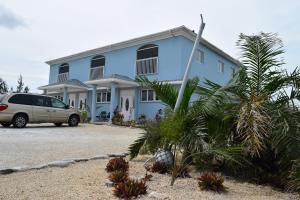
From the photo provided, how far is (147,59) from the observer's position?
2336cm

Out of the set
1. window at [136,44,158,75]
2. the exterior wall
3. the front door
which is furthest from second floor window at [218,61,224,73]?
the front door

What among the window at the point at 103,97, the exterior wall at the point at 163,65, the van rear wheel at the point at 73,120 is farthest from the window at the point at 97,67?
the van rear wheel at the point at 73,120

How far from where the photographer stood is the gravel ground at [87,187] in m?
Result: 4.51

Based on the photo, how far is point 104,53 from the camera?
89.2 ft

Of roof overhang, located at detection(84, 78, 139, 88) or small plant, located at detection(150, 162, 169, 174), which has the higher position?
roof overhang, located at detection(84, 78, 139, 88)

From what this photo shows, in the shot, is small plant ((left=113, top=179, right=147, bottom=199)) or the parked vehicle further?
the parked vehicle

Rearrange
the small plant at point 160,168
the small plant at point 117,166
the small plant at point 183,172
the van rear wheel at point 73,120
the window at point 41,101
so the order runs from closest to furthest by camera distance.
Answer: the small plant at point 183,172
the small plant at point 117,166
the small plant at point 160,168
the window at point 41,101
the van rear wheel at point 73,120

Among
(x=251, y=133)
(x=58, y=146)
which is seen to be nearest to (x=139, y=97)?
(x=58, y=146)

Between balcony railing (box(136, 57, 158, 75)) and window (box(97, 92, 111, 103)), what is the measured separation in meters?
4.22

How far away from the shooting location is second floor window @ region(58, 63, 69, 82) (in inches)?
1262

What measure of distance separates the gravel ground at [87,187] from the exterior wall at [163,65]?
499 inches

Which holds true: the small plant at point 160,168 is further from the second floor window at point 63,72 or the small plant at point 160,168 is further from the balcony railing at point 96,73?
the second floor window at point 63,72

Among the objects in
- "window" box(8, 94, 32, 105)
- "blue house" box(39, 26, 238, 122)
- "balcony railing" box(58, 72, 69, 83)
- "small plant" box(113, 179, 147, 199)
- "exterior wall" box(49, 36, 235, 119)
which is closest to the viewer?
"small plant" box(113, 179, 147, 199)

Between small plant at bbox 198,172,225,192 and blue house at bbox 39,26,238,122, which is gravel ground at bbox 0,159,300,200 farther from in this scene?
blue house at bbox 39,26,238,122
